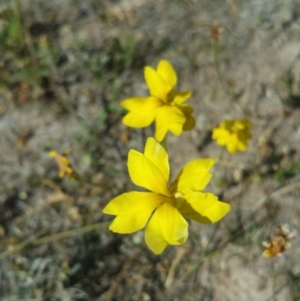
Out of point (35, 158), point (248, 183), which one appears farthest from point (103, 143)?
point (248, 183)

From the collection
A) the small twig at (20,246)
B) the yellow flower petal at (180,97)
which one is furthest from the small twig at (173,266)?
the yellow flower petal at (180,97)

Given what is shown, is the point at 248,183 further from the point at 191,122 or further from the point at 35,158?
the point at 35,158

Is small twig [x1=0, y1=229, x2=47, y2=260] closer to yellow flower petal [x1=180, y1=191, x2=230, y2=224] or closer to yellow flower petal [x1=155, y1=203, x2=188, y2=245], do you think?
yellow flower petal [x1=155, y1=203, x2=188, y2=245]

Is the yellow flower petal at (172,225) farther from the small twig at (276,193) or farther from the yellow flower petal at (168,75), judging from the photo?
the small twig at (276,193)

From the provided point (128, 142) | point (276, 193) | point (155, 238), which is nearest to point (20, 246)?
point (128, 142)

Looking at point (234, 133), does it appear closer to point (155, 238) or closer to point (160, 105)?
point (160, 105)
